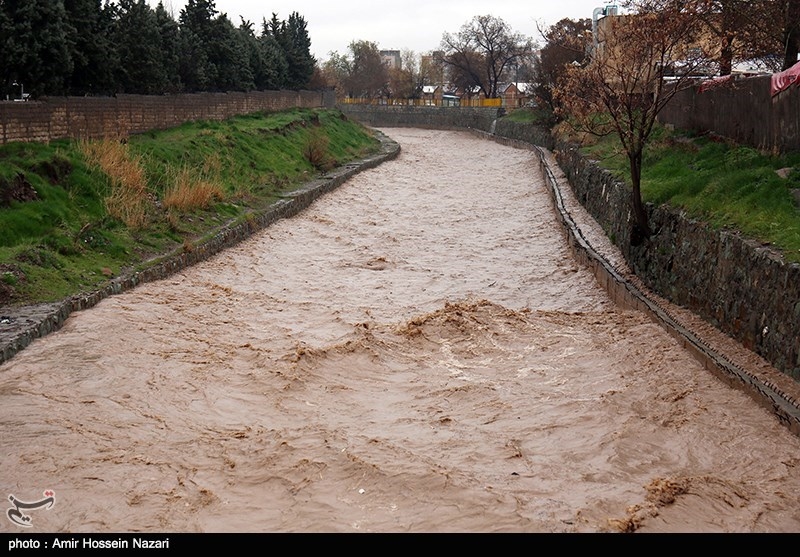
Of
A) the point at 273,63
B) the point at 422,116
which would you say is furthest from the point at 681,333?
the point at 422,116

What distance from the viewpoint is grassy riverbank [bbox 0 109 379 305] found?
14.4 meters

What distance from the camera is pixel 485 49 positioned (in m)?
92.9

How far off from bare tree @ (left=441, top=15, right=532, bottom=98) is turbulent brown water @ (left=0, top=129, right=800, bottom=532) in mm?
76906

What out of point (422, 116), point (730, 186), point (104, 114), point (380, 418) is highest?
point (104, 114)

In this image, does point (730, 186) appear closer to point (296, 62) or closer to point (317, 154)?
point (317, 154)

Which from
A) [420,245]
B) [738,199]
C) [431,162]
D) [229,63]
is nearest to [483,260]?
[420,245]

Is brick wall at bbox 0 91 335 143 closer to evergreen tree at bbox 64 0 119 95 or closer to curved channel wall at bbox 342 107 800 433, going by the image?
evergreen tree at bbox 64 0 119 95

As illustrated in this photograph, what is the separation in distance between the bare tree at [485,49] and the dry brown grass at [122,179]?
71342 millimetres

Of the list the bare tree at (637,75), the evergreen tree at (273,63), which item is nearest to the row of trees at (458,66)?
the evergreen tree at (273,63)

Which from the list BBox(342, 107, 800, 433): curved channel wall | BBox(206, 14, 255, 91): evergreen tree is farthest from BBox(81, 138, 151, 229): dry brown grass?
BBox(206, 14, 255, 91): evergreen tree

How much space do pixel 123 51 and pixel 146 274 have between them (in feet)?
57.0

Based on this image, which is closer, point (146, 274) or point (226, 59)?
point (146, 274)

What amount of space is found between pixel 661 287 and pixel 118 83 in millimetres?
21133

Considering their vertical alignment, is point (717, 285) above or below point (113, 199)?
below
